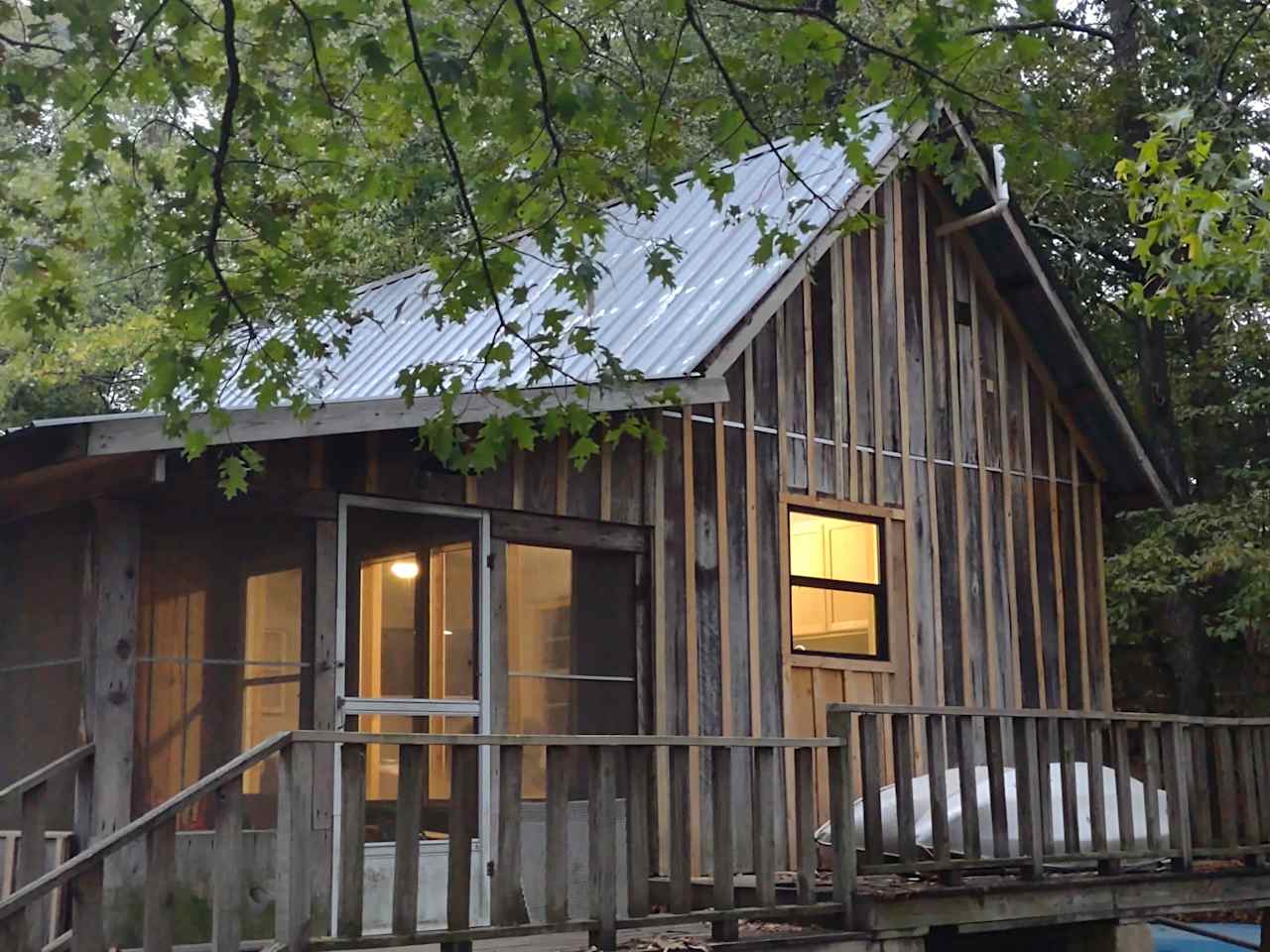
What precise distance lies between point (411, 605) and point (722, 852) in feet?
8.85

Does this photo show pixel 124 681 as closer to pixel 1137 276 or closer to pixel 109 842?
pixel 109 842

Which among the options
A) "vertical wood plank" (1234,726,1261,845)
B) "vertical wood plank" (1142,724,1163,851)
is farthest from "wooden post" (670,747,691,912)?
"vertical wood plank" (1234,726,1261,845)

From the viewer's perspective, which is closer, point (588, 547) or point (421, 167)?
point (421, 167)

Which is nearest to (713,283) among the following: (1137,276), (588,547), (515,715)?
(588,547)

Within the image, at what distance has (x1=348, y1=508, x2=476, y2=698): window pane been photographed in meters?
9.44

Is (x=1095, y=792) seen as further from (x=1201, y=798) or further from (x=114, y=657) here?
(x=114, y=657)

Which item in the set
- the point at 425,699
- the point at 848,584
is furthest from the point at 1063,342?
the point at 425,699

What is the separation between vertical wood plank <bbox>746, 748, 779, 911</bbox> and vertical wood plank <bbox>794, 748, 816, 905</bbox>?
175mm

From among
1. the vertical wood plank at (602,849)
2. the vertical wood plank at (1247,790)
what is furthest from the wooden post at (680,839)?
the vertical wood plank at (1247,790)

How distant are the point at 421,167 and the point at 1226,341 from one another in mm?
15385

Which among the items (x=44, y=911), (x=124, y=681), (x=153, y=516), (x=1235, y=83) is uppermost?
(x=1235, y=83)

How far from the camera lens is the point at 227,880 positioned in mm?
6395

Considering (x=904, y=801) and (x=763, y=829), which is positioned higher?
(x=904, y=801)

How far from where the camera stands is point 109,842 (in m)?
6.13
